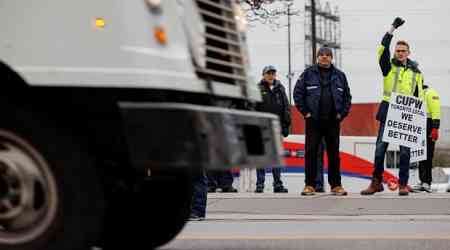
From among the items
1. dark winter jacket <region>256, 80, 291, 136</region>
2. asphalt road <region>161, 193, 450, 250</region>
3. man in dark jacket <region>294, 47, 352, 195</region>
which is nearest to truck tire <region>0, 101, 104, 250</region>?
asphalt road <region>161, 193, 450, 250</region>

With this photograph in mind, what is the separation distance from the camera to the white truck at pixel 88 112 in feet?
16.6

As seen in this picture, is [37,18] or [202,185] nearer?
[37,18]

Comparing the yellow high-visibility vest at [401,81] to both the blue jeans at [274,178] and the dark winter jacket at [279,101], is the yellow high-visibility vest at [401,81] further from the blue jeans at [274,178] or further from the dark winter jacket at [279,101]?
the blue jeans at [274,178]

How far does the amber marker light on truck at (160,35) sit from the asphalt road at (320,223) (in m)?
3.03

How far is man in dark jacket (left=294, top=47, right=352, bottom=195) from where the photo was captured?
13953 millimetres

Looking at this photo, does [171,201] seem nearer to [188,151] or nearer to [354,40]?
[188,151]

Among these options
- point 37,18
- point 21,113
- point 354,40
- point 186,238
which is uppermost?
point 354,40

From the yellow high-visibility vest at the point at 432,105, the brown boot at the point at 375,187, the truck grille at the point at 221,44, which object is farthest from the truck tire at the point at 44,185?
the yellow high-visibility vest at the point at 432,105

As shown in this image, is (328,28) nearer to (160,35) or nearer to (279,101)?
(279,101)

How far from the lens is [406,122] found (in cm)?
1505

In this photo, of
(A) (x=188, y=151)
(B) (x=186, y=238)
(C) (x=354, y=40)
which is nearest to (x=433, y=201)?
(B) (x=186, y=238)

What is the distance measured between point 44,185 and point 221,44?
3.90 ft

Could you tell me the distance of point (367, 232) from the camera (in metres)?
9.30

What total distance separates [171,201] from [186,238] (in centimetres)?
201
